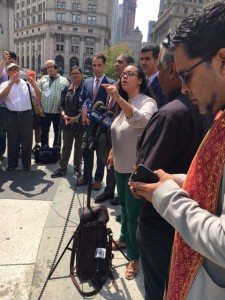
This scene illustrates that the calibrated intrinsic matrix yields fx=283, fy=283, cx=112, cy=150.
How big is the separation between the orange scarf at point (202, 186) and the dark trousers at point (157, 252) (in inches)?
23.8

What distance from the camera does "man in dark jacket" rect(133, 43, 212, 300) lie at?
1.67 meters

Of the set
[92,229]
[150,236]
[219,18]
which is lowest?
Answer: [92,229]

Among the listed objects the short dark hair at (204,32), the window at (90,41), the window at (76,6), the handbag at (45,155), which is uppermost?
the window at (76,6)

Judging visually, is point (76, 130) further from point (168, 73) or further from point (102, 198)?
point (168, 73)

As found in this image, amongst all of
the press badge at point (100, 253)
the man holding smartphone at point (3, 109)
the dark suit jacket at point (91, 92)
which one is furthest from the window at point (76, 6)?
the press badge at point (100, 253)

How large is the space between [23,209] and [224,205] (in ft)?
11.6

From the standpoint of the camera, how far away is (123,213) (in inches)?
122

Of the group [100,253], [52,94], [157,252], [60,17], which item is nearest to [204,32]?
[157,252]

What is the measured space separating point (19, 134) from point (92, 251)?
3.70 m

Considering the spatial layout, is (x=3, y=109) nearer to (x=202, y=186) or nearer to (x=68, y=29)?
(x=202, y=186)

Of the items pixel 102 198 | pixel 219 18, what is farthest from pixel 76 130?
pixel 219 18

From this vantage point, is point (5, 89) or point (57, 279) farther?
point (5, 89)

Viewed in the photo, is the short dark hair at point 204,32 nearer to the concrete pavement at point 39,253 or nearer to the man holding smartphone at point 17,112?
the concrete pavement at point 39,253

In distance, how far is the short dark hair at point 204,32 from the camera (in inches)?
39.3
